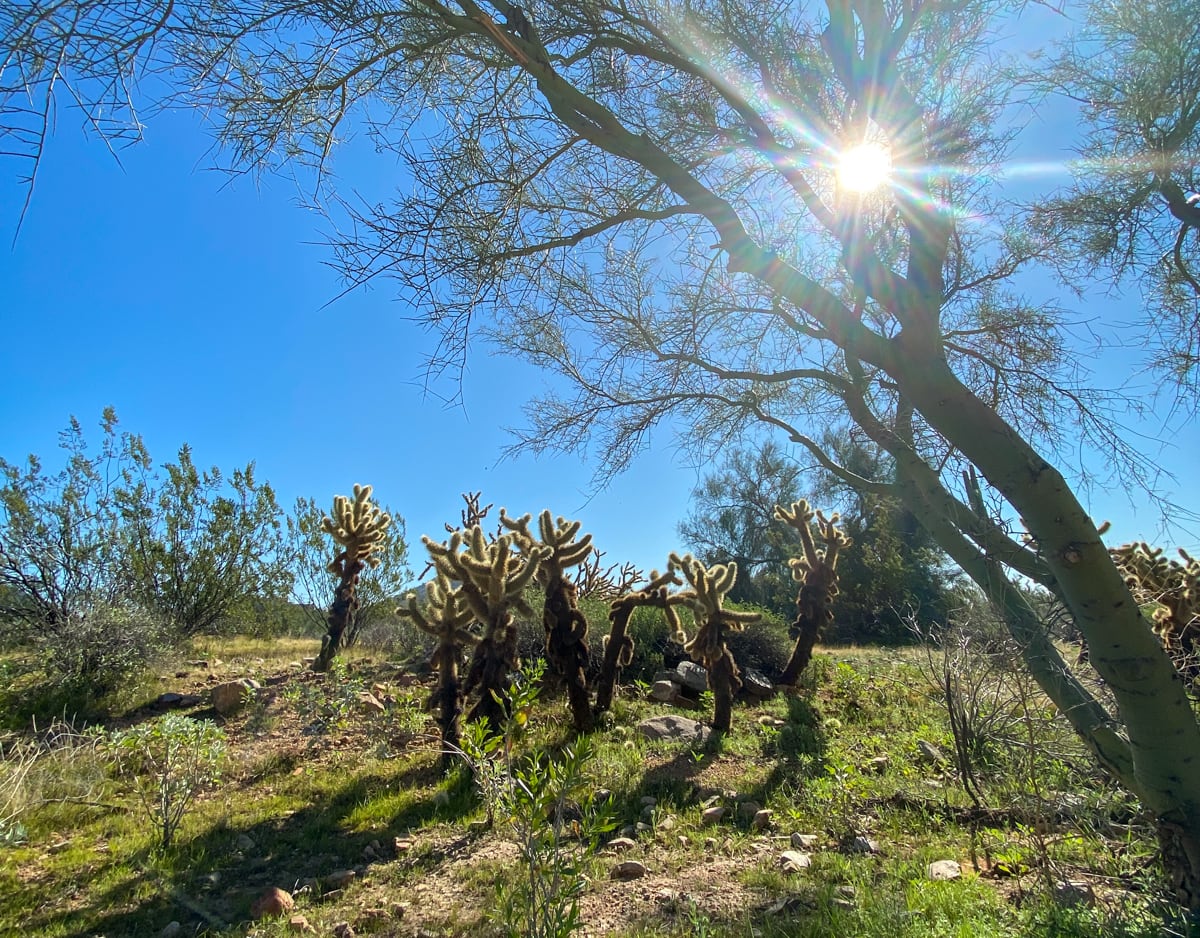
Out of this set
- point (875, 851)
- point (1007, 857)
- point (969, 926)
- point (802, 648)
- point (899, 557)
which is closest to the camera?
point (969, 926)

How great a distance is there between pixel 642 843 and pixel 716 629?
141 inches

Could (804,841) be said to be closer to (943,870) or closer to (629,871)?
(943,870)

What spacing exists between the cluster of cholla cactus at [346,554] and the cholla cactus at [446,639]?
355cm

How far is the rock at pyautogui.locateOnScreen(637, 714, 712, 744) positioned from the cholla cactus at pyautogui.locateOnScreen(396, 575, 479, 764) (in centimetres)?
200

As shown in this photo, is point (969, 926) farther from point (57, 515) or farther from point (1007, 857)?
point (57, 515)

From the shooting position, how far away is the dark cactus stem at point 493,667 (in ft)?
19.4

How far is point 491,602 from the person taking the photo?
6.18m

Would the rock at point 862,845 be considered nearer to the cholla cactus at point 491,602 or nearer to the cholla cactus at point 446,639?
the cholla cactus at point 491,602

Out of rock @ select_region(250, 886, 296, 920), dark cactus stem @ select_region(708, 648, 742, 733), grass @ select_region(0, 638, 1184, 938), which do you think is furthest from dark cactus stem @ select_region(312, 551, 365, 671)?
rock @ select_region(250, 886, 296, 920)

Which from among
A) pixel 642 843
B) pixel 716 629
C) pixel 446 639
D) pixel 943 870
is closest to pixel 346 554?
pixel 446 639

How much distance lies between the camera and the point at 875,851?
385cm

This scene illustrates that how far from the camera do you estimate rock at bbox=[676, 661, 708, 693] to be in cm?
879

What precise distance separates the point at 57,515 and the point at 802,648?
484 inches

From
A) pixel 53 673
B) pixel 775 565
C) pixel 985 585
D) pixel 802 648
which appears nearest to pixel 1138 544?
pixel 802 648
